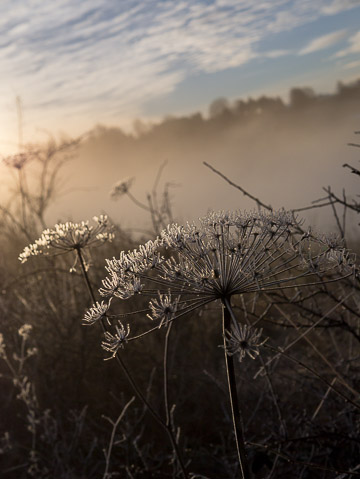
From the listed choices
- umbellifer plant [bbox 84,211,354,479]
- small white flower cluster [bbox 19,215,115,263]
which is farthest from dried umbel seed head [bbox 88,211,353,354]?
small white flower cluster [bbox 19,215,115,263]

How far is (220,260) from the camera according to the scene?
1829mm

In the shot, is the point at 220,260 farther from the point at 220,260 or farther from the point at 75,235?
the point at 75,235

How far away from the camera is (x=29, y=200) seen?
18.2 feet

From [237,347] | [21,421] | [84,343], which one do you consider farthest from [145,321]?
[237,347]

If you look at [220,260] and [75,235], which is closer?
[220,260]

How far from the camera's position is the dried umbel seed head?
1.73 metres

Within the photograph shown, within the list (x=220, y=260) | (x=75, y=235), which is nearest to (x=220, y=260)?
(x=220, y=260)

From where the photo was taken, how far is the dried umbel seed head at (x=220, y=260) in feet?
5.67

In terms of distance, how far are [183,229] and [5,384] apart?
393 centimetres

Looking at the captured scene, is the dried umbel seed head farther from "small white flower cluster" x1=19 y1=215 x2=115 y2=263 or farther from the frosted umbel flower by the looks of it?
"small white flower cluster" x1=19 y1=215 x2=115 y2=263

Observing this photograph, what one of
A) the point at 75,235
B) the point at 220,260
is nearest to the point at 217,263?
the point at 220,260

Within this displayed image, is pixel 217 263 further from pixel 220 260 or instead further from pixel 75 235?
pixel 75 235

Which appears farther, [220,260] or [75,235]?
[75,235]

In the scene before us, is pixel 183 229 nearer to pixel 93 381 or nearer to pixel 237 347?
pixel 237 347
